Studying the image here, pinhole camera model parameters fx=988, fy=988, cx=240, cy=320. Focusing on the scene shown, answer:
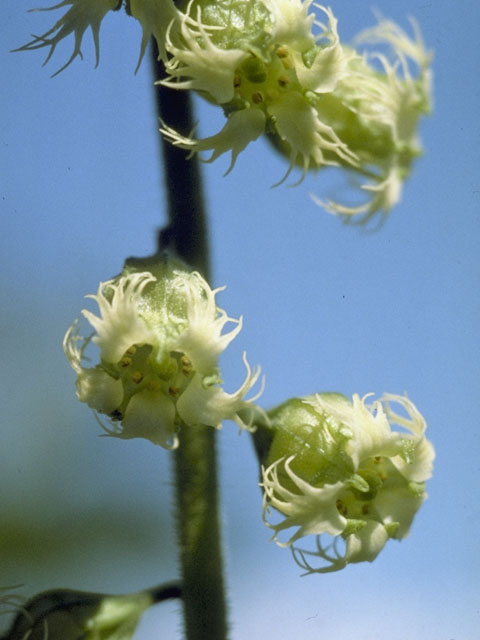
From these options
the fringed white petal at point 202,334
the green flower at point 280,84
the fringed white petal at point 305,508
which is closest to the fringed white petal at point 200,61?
the green flower at point 280,84

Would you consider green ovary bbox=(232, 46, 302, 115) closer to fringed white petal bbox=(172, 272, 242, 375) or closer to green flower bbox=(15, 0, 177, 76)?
green flower bbox=(15, 0, 177, 76)

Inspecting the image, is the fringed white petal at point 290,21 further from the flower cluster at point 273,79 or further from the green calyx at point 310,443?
the green calyx at point 310,443

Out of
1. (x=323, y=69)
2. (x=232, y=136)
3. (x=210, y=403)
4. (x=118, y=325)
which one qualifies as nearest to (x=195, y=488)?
(x=210, y=403)

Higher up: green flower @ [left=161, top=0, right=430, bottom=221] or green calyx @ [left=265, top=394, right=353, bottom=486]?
green flower @ [left=161, top=0, right=430, bottom=221]

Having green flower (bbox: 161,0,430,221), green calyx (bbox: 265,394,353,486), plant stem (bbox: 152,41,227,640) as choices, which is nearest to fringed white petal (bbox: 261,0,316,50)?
green flower (bbox: 161,0,430,221)

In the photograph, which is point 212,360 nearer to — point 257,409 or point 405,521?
point 257,409

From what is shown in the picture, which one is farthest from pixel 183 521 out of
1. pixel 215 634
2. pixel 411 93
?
pixel 411 93
